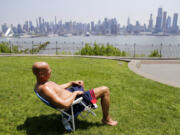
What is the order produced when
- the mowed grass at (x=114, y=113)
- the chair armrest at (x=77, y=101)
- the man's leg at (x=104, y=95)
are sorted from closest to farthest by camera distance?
the chair armrest at (x=77, y=101) < the man's leg at (x=104, y=95) < the mowed grass at (x=114, y=113)

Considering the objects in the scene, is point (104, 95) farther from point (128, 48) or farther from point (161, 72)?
point (128, 48)

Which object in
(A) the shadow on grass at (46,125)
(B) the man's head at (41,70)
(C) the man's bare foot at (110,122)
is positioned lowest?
(A) the shadow on grass at (46,125)

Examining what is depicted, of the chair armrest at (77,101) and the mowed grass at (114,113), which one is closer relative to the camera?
the chair armrest at (77,101)

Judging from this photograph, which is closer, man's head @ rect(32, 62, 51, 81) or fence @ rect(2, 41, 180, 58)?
man's head @ rect(32, 62, 51, 81)

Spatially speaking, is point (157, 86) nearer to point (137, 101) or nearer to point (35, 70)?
point (137, 101)

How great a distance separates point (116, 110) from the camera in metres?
3.75

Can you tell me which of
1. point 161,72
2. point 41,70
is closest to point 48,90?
point 41,70

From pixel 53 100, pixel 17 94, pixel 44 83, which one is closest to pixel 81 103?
pixel 53 100

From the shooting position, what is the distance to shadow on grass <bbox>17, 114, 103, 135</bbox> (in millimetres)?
2896

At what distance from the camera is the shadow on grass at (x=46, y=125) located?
114 inches

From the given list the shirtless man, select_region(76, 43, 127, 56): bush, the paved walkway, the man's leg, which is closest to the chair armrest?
the shirtless man

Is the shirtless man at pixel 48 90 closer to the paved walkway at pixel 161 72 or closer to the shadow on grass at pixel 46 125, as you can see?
the shadow on grass at pixel 46 125

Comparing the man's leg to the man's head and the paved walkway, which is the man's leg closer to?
the man's head

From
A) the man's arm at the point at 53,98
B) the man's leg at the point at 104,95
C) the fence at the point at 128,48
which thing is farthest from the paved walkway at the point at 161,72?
the man's arm at the point at 53,98
